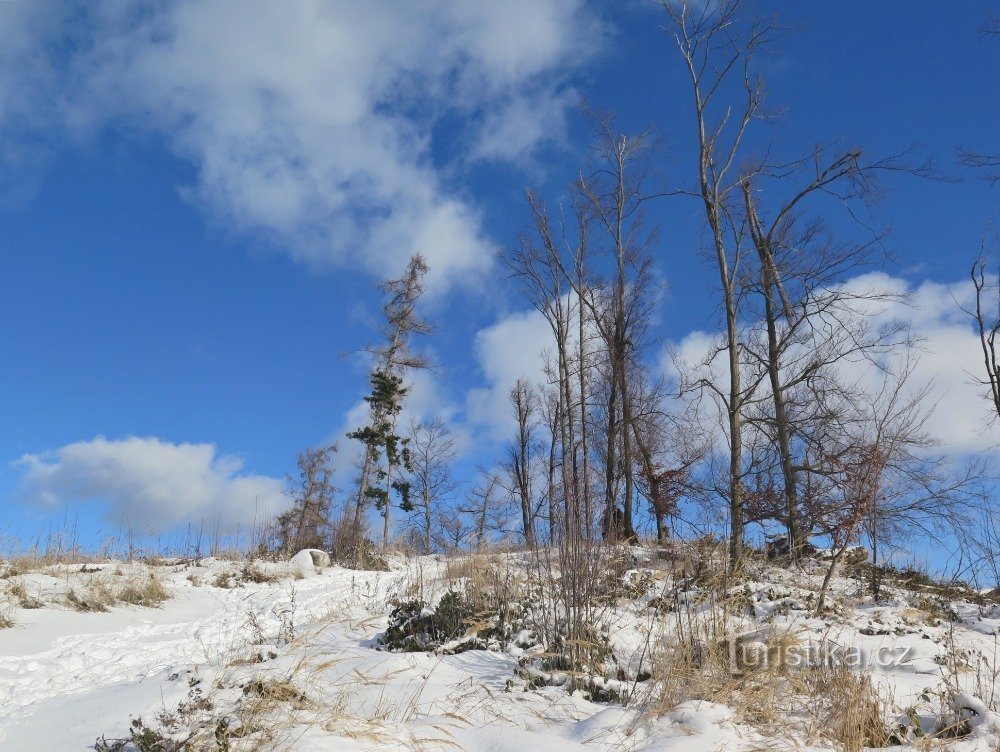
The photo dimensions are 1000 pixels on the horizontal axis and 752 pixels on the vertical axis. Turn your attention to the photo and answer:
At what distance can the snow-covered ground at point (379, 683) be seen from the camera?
3.71m

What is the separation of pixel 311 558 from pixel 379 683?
421 inches

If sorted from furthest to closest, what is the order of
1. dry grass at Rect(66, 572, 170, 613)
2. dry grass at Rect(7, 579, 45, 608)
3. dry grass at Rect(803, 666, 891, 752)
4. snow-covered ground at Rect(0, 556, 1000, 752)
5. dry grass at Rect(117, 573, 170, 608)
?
dry grass at Rect(117, 573, 170, 608)
dry grass at Rect(66, 572, 170, 613)
dry grass at Rect(7, 579, 45, 608)
dry grass at Rect(803, 666, 891, 752)
snow-covered ground at Rect(0, 556, 1000, 752)

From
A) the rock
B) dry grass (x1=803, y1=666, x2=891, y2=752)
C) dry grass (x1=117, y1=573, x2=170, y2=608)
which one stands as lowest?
dry grass (x1=803, y1=666, x2=891, y2=752)

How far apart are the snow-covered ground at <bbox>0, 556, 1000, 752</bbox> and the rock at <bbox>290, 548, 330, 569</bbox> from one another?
14.2ft

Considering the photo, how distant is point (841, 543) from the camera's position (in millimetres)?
8203

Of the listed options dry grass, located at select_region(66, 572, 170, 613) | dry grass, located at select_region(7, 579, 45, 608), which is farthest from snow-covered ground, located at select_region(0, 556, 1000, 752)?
dry grass, located at select_region(66, 572, 170, 613)

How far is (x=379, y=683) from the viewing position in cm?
427

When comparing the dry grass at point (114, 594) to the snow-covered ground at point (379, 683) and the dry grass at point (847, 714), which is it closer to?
the snow-covered ground at point (379, 683)

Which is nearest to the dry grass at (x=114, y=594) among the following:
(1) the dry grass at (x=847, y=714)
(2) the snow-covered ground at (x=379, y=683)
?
(2) the snow-covered ground at (x=379, y=683)

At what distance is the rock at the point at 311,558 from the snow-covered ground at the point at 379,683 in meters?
4.34

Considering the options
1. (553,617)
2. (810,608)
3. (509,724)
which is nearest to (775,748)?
(509,724)

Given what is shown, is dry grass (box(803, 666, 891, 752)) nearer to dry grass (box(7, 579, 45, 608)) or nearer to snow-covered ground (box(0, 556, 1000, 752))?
snow-covered ground (box(0, 556, 1000, 752))

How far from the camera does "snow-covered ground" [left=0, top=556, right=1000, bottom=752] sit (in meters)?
3.71

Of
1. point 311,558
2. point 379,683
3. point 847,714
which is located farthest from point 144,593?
point 847,714
